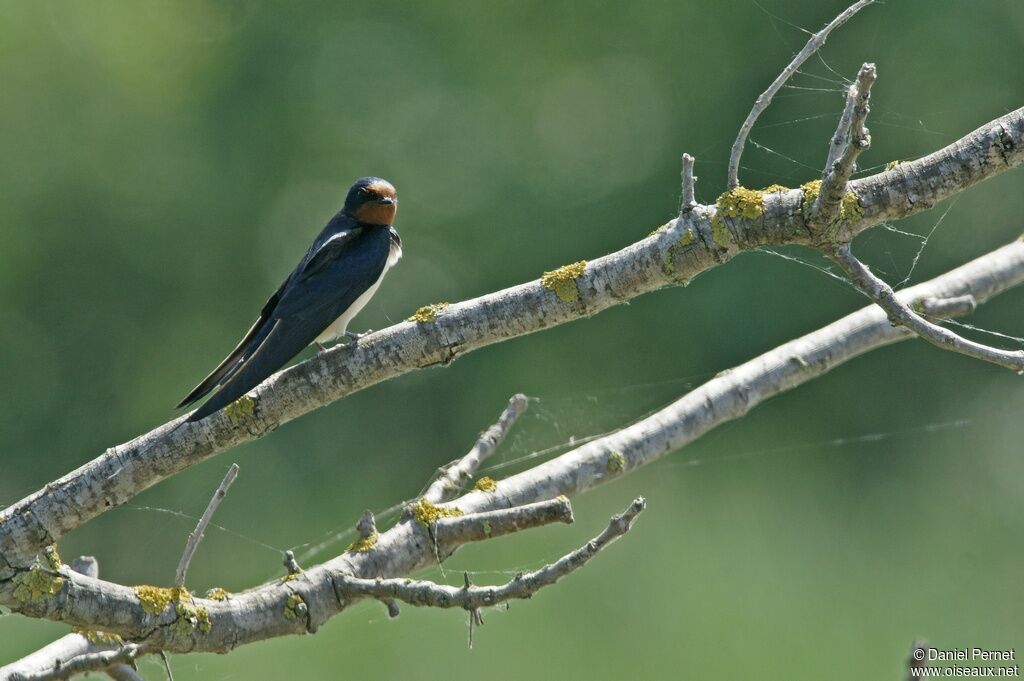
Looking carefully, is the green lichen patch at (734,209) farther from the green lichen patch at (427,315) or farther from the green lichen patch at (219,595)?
the green lichen patch at (219,595)

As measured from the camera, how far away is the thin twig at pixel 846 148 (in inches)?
76.1

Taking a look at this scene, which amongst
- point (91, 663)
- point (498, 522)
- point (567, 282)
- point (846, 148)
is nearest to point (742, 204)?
point (846, 148)

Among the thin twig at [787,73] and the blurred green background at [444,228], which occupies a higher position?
the blurred green background at [444,228]

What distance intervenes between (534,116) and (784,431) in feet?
13.9

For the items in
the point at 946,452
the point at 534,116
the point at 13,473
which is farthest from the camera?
the point at 534,116

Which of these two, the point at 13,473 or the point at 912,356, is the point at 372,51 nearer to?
the point at 13,473

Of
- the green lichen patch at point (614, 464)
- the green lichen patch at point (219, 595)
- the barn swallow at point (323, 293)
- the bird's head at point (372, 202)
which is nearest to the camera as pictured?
the green lichen patch at point (219, 595)

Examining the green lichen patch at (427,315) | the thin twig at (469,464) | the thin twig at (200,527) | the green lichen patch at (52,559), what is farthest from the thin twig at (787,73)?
the green lichen patch at (52,559)

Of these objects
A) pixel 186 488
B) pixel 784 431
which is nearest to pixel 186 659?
pixel 186 488

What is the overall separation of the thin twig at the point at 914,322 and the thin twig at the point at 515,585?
2.14 feet

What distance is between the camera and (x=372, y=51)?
12.7 m

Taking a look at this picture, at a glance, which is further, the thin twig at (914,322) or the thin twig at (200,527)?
the thin twig at (200,527)

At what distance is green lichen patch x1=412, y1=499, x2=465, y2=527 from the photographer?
2574 mm

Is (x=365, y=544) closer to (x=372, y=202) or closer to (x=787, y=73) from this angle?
(x=787, y=73)
